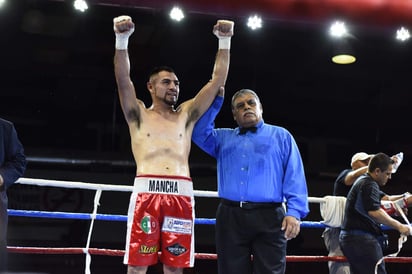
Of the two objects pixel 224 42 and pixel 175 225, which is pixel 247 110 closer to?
pixel 224 42

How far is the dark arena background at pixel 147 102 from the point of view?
6656 millimetres

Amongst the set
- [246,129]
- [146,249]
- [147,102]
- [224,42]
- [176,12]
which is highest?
[147,102]

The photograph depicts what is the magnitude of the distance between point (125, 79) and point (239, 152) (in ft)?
1.73

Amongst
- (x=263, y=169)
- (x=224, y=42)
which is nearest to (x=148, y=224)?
(x=263, y=169)

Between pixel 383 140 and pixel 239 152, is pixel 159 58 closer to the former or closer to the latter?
pixel 383 140

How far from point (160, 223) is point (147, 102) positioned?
6.18m

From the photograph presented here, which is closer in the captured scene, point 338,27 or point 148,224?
point 338,27

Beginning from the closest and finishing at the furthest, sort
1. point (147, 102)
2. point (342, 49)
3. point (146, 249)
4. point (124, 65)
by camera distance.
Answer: point (146, 249), point (124, 65), point (342, 49), point (147, 102)

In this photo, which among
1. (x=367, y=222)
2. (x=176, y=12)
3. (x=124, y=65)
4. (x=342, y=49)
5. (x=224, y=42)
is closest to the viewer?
(x=176, y=12)

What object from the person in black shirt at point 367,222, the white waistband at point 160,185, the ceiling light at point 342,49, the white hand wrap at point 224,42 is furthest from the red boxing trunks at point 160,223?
the ceiling light at point 342,49

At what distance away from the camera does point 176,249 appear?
1.91m

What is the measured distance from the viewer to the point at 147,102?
26.3 ft

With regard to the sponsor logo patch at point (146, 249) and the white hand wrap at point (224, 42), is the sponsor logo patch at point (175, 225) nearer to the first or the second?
the sponsor logo patch at point (146, 249)

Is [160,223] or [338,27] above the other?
[338,27]
